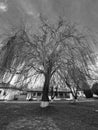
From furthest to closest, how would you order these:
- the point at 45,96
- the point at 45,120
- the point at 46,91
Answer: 1. the point at 46,91
2. the point at 45,96
3. the point at 45,120

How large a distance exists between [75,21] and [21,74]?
22.1 ft

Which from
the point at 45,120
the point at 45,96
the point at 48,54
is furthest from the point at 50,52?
the point at 45,120

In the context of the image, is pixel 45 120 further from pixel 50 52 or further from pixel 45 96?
pixel 50 52

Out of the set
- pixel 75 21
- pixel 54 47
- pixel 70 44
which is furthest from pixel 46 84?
pixel 75 21

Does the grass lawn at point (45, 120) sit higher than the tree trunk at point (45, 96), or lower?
lower

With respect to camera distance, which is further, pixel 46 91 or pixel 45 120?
pixel 46 91

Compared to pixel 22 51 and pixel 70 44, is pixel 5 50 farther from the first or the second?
pixel 70 44

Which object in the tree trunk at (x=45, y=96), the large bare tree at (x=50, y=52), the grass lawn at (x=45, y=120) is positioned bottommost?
the grass lawn at (x=45, y=120)

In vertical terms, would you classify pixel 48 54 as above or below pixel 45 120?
above

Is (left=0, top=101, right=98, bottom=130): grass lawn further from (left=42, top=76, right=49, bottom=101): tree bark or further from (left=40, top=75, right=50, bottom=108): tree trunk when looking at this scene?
(left=42, top=76, right=49, bottom=101): tree bark

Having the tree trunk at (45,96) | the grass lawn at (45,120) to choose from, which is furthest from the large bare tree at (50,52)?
the grass lawn at (45,120)

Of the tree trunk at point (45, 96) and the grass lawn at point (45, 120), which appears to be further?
the tree trunk at point (45, 96)

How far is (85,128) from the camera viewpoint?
4688 mm

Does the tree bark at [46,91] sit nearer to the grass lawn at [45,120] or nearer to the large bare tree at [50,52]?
the large bare tree at [50,52]
